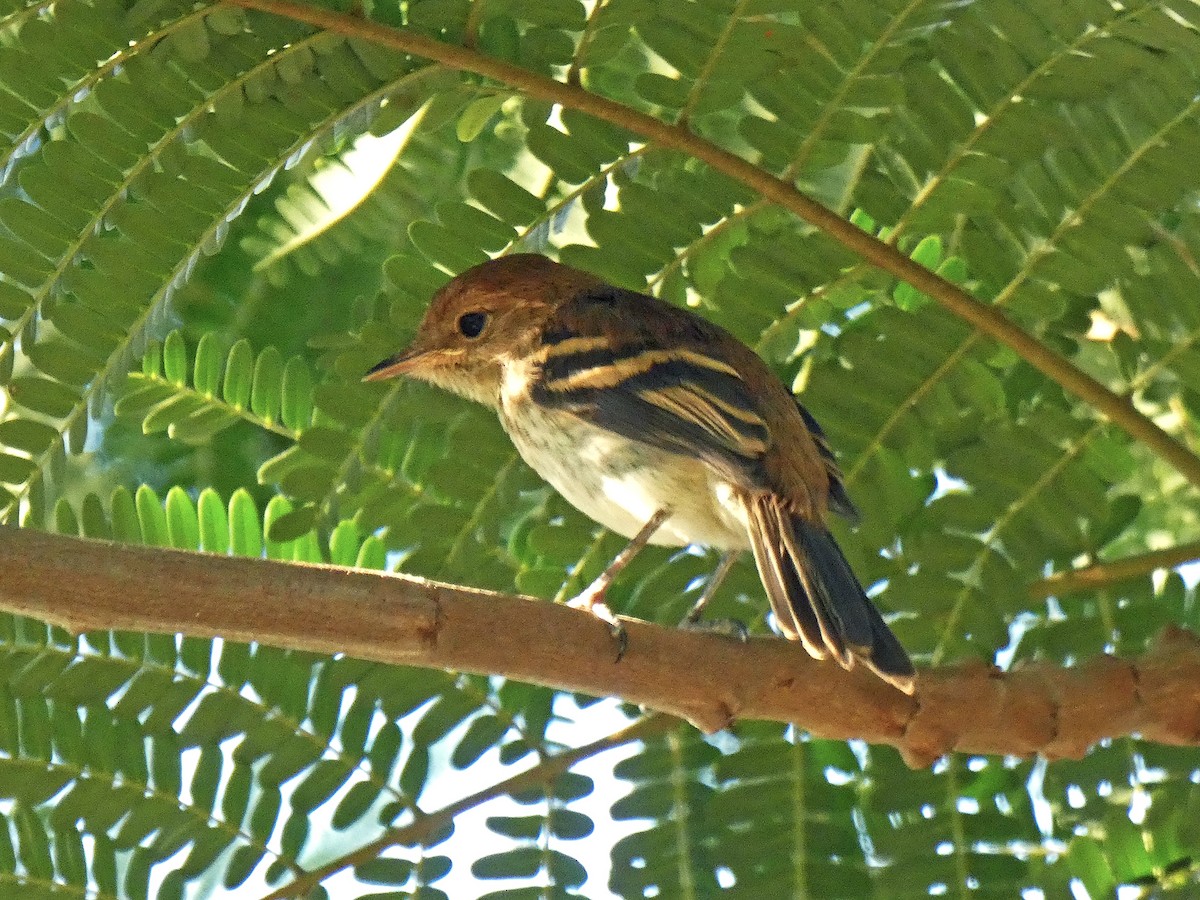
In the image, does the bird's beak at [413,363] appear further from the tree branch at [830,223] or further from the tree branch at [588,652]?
the tree branch at [588,652]

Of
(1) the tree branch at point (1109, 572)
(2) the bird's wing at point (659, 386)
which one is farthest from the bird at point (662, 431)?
(1) the tree branch at point (1109, 572)

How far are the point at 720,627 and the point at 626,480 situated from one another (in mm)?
408

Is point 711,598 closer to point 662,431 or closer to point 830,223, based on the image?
point 662,431

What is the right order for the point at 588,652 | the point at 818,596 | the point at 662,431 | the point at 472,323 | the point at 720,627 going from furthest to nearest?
the point at 472,323, the point at 662,431, the point at 720,627, the point at 818,596, the point at 588,652

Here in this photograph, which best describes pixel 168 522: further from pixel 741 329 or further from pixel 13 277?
pixel 741 329

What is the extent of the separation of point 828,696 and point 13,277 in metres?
1.57

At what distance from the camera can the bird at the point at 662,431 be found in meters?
2.94

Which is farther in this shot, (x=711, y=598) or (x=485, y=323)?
(x=485, y=323)

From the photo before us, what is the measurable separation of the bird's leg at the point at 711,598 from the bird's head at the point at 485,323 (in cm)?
62

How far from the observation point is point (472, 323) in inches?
132

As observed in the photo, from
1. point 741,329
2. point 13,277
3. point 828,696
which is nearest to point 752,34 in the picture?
point 741,329

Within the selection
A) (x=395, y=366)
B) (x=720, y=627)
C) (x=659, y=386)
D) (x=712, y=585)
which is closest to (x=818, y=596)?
(x=720, y=627)

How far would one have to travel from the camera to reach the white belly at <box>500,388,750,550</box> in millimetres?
3021

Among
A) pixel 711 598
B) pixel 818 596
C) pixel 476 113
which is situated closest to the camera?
pixel 818 596
